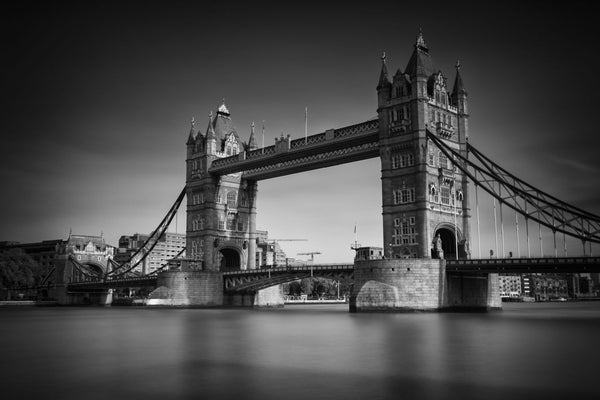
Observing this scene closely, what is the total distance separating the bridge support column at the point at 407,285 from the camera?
5934cm

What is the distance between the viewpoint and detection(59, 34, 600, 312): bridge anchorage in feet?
196

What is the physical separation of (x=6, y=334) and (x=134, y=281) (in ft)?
197

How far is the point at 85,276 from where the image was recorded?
13588 cm

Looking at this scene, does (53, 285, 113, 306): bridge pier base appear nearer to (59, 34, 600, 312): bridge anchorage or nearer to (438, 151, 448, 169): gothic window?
(59, 34, 600, 312): bridge anchorage

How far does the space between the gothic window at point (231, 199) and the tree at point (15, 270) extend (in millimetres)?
52541

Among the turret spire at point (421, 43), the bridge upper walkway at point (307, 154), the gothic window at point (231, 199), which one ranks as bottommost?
the gothic window at point (231, 199)

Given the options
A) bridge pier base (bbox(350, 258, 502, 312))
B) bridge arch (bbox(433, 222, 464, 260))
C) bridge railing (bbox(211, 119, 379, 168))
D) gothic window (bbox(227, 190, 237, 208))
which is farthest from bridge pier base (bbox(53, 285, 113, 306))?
bridge arch (bbox(433, 222, 464, 260))

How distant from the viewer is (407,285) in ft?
196

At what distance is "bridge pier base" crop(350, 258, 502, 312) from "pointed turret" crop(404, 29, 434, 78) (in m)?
21.0

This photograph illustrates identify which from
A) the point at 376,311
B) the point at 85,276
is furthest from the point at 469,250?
the point at 85,276

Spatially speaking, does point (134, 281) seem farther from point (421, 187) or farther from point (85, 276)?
point (421, 187)

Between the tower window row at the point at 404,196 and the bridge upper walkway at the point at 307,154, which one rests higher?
the bridge upper walkway at the point at 307,154

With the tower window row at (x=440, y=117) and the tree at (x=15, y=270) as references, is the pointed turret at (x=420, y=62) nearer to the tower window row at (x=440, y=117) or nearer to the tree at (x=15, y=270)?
the tower window row at (x=440, y=117)

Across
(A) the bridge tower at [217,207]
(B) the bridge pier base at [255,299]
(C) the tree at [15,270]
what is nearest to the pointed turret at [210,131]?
(A) the bridge tower at [217,207]
